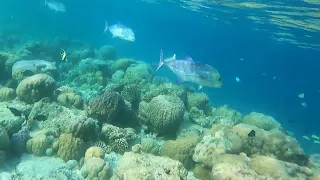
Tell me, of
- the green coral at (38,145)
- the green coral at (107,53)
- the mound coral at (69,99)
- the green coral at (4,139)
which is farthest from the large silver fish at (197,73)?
the green coral at (107,53)

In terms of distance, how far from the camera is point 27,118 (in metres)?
9.02

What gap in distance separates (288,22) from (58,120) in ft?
82.1

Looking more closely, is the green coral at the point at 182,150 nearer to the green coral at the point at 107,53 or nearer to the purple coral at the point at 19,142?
the purple coral at the point at 19,142

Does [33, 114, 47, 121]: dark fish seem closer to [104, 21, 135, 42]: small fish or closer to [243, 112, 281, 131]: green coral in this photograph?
[104, 21, 135, 42]: small fish

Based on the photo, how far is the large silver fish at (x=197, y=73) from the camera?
8672mm

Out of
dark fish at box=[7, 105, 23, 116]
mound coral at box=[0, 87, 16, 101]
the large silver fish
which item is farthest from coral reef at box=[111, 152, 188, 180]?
mound coral at box=[0, 87, 16, 101]

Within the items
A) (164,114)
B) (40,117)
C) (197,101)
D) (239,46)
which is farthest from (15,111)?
(239,46)

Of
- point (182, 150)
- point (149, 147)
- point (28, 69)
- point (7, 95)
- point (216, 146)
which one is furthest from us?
point (28, 69)

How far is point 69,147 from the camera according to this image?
24.5 ft

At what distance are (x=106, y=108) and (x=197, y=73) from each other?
9.83 feet

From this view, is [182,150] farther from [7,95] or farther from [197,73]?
[7,95]

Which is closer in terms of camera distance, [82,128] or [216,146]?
[216,146]

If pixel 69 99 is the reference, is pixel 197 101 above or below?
below

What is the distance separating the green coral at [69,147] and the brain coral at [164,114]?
2.53 meters
